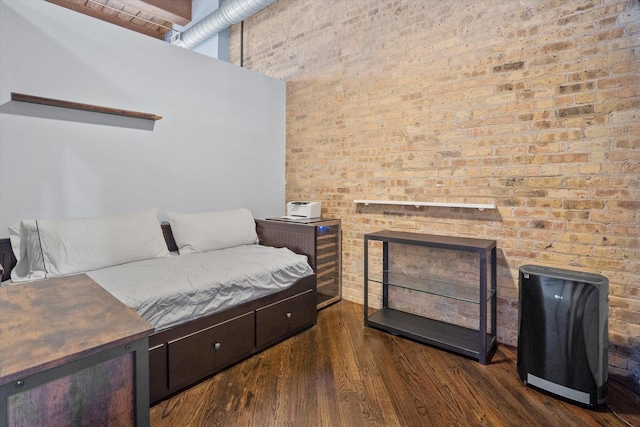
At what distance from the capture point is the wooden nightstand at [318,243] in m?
3.09

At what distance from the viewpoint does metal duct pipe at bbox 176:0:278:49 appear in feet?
12.4

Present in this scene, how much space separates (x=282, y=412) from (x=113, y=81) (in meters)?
2.73

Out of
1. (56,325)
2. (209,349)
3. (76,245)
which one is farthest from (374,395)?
(76,245)

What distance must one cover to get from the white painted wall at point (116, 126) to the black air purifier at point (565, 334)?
278 cm

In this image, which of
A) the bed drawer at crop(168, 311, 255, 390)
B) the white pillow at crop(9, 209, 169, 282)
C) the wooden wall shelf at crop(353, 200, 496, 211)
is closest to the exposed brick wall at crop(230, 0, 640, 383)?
the wooden wall shelf at crop(353, 200, 496, 211)

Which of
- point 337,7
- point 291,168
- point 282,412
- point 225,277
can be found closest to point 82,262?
point 225,277

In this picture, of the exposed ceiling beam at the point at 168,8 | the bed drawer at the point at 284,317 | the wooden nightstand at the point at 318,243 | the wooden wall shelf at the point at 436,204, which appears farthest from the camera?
the exposed ceiling beam at the point at 168,8

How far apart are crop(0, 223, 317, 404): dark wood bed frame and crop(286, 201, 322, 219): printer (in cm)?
73

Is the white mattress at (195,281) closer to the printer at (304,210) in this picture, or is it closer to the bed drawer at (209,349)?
the bed drawer at (209,349)

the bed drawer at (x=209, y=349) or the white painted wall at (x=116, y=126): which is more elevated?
the white painted wall at (x=116, y=126)

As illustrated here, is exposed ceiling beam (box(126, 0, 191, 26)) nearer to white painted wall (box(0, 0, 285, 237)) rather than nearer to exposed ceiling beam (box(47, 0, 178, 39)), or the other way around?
exposed ceiling beam (box(47, 0, 178, 39))

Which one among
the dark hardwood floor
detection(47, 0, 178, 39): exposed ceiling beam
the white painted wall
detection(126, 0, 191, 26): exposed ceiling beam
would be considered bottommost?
the dark hardwood floor

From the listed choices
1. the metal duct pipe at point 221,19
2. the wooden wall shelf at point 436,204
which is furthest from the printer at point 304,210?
the metal duct pipe at point 221,19

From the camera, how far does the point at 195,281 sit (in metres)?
2.12
